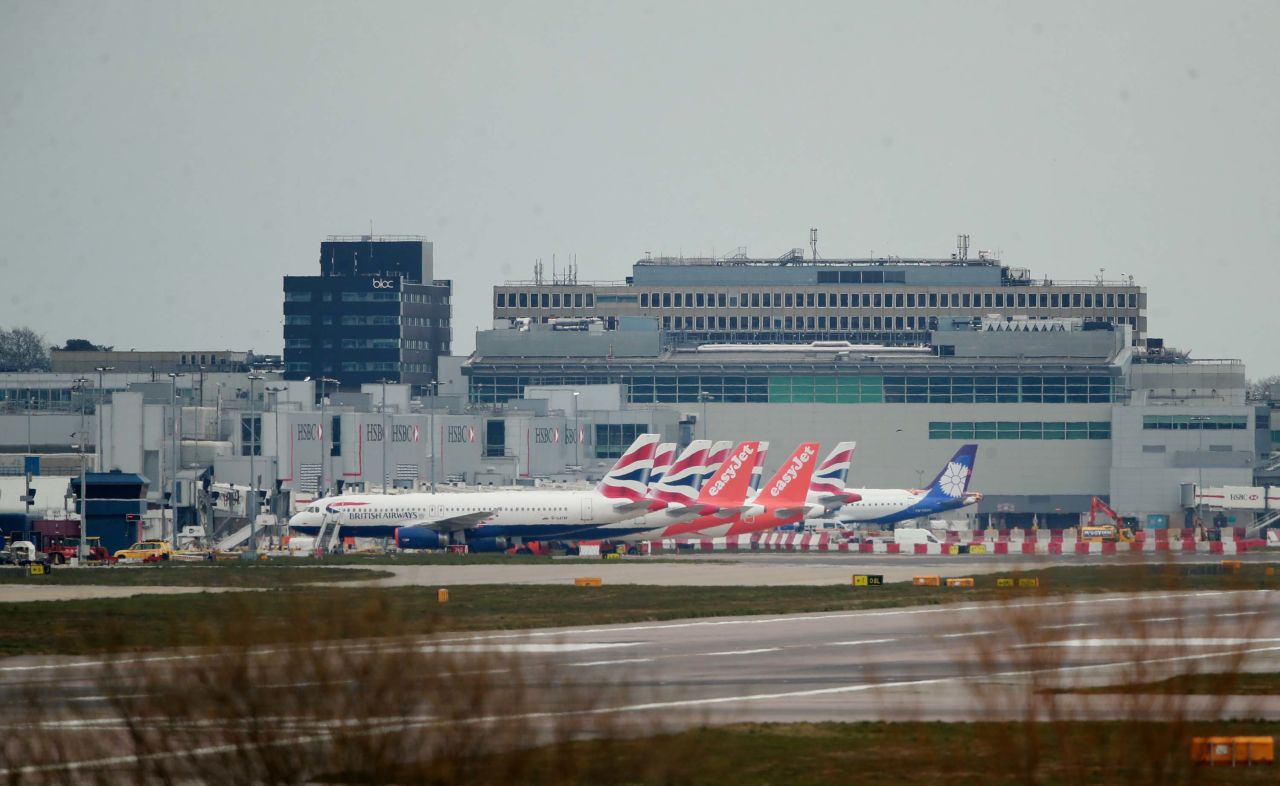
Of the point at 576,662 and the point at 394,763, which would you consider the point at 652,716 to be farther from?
the point at 576,662

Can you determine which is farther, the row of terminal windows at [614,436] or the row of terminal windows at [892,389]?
the row of terminal windows at [892,389]

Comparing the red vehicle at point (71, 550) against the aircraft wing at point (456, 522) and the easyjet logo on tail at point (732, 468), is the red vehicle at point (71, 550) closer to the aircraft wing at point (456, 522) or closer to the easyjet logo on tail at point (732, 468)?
the aircraft wing at point (456, 522)

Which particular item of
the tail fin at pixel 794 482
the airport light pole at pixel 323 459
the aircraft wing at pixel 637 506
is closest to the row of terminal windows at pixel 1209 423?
the tail fin at pixel 794 482

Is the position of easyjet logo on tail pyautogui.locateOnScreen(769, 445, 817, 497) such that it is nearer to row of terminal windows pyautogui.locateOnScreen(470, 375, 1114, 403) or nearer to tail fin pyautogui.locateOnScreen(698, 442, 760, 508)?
tail fin pyautogui.locateOnScreen(698, 442, 760, 508)

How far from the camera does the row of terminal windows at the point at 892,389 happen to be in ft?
582

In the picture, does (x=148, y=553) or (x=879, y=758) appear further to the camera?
(x=148, y=553)

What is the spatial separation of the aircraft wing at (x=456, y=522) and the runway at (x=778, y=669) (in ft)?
159

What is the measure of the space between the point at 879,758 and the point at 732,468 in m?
79.5

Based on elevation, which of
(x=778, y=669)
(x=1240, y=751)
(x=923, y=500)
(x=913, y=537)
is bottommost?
(x=913, y=537)

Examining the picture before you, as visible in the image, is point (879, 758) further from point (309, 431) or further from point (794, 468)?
point (309, 431)

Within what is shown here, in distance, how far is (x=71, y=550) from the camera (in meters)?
94.6

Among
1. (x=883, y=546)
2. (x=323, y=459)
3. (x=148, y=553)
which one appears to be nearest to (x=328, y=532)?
(x=148, y=553)

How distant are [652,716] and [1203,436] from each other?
151 m

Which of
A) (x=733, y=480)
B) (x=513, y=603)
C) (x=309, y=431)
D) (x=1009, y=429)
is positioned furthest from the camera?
(x=1009, y=429)
